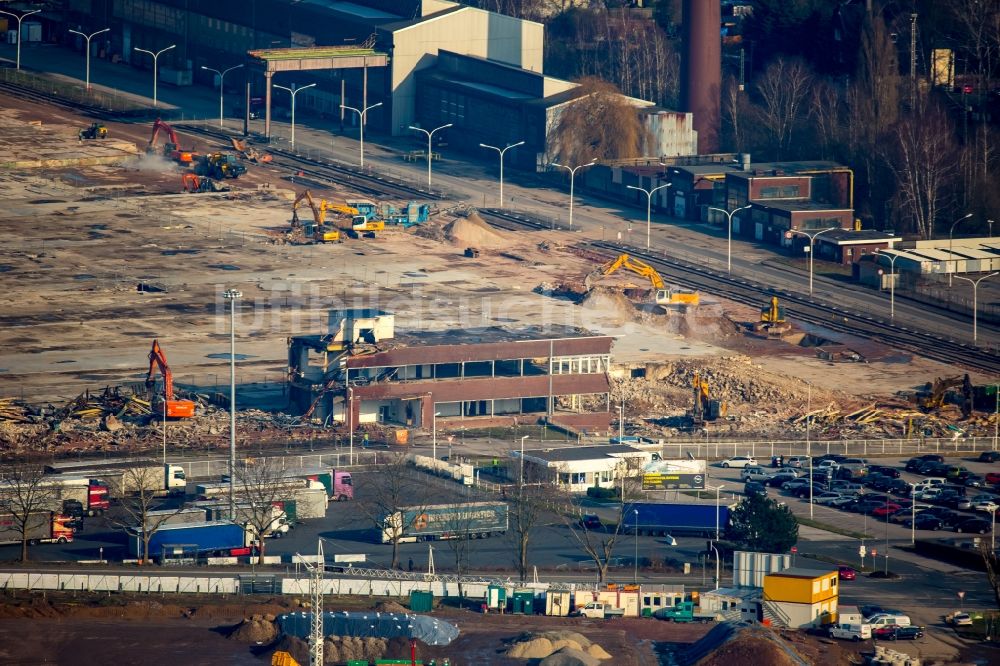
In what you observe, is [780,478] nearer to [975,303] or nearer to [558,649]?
[975,303]

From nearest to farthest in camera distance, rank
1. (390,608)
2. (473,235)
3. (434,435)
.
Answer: (390,608), (434,435), (473,235)

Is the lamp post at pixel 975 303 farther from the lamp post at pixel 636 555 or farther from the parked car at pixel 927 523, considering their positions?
the lamp post at pixel 636 555

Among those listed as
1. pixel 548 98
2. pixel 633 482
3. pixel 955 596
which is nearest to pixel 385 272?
pixel 548 98

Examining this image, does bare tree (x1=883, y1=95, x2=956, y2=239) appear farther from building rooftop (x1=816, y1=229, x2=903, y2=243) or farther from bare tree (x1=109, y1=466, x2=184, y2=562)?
bare tree (x1=109, y1=466, x2=184, y2=562)

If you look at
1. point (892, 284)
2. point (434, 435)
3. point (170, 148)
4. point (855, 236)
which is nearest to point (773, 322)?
point (892, 284)

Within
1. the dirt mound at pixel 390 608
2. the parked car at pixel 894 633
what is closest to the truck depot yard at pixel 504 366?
the parked car at pixel 894 633

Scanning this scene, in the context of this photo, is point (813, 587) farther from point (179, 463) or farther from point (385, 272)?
point (385, 272)

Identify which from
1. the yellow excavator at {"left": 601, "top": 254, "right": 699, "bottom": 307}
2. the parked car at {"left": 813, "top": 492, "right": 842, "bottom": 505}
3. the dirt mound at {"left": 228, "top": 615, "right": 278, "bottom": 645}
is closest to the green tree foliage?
the parked car at {"left": 813, "top": 492, "right": 842, "bottom": 505}
